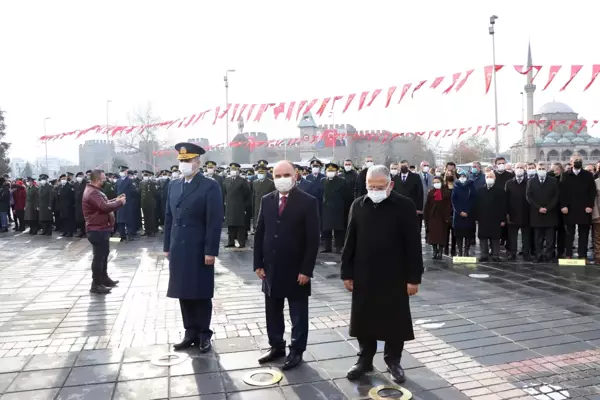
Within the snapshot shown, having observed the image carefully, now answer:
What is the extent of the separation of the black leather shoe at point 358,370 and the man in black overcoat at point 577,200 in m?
7.03

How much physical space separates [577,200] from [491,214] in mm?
1597

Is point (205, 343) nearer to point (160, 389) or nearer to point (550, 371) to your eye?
point (160, 389)

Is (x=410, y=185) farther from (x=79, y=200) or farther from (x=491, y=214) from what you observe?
(x=79, y=200)

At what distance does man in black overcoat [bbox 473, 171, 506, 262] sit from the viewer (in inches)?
392

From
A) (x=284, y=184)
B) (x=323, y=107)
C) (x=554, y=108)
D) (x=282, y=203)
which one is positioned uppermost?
(x=554, y=108)

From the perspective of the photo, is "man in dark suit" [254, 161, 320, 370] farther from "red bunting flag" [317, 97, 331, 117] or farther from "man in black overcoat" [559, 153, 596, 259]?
"red bunting flag" [317, 97, 331, 117]

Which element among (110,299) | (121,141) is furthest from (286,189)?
(121,141)

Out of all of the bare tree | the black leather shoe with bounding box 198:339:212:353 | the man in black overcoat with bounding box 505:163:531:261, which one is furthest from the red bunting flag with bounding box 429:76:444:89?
the bare tree

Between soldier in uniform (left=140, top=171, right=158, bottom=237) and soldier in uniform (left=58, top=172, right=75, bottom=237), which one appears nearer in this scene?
soldier in uniform (left=140, top=171, right=158, bottom=237)

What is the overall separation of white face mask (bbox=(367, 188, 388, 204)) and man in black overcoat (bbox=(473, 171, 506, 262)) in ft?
21.3

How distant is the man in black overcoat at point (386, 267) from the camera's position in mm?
4164

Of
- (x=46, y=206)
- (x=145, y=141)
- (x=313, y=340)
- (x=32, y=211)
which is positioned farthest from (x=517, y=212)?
(x=145, y=141)

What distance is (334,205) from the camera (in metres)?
11.3

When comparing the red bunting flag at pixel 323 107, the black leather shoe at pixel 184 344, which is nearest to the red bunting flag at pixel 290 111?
the red bunting flag at pixel 323 107
